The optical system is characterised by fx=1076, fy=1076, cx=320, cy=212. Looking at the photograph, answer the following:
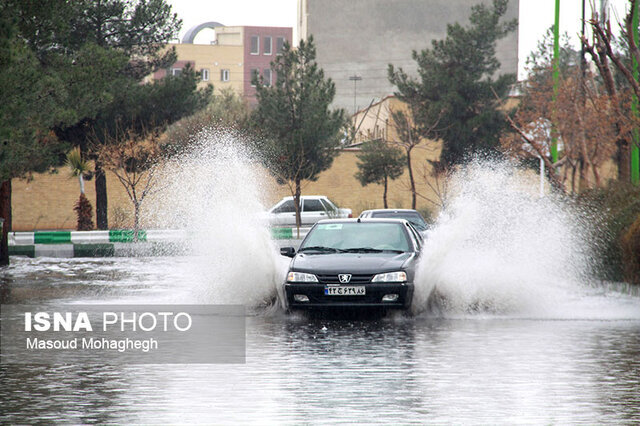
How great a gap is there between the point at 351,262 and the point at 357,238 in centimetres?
166

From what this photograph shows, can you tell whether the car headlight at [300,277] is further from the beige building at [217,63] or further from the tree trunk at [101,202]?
the beige building at [217,63]

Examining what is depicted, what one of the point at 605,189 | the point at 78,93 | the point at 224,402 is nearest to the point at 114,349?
the point at 224,402

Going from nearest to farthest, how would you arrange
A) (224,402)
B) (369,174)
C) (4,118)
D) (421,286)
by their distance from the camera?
(224,402) < (421,286) < (4,118) < (369,174)

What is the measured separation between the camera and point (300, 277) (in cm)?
1474

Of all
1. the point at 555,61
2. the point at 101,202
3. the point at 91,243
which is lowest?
the point at 91,243

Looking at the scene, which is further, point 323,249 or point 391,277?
point 323,249

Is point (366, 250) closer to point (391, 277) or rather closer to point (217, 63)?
point (391, 277)

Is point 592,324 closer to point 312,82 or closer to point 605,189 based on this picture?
point 605,189

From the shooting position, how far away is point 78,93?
2925cm

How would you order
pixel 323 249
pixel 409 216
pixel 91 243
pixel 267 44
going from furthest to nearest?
pixel 267 44 → pixel 91 243 → pixel 409 216 → pixel 323 249

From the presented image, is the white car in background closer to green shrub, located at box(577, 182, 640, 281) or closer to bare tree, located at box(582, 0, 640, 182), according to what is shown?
bare tree, located at box(582, 0, 640, 182)

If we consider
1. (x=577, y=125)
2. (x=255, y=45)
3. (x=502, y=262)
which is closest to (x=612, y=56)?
(x=502, y=262)

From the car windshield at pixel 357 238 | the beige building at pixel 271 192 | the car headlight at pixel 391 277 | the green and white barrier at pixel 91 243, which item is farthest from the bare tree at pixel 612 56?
the beige building at pixel 271 192

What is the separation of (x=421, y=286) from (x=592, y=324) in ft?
8.17
